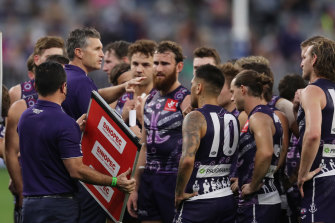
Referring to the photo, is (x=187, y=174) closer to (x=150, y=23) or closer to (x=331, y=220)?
(x=331, y=220)

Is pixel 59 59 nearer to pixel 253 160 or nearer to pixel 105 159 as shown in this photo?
pixel 105 159

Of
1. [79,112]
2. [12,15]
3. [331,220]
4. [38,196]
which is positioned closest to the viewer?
[38,196]

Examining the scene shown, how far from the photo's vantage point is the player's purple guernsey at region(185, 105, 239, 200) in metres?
7.23

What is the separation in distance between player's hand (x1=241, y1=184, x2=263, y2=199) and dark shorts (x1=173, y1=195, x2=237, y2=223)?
31 cm

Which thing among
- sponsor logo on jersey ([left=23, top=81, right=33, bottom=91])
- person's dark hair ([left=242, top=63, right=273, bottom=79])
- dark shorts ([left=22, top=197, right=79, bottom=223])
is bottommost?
dark shorts ([left=22, top=197, right=79, bottom=223])

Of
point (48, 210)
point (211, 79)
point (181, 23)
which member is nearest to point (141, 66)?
point (211, 79)

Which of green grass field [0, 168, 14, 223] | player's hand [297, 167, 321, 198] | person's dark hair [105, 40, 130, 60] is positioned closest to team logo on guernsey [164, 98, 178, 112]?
player's hand [297, 167, 321, 198]

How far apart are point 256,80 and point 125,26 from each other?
637 inches

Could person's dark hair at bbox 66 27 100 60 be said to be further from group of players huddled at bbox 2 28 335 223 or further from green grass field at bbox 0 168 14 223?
green grass field at bbox 0 168 14 223

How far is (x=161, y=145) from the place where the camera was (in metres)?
8.66

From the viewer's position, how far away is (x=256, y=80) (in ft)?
25.9

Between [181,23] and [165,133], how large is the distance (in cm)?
1662

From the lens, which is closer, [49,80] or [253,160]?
[49,80]

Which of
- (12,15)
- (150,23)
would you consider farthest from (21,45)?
(150,23)
